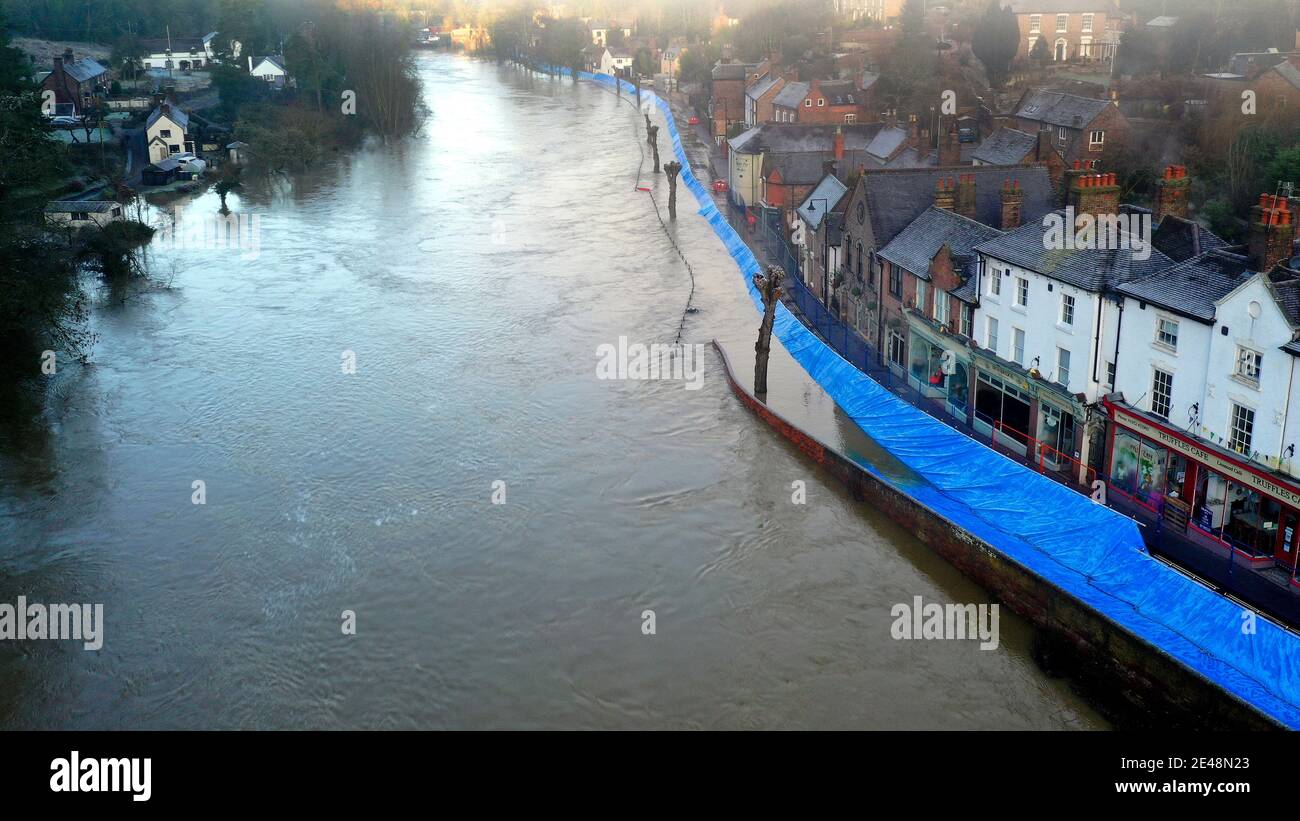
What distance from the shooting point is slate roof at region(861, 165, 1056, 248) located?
34.5 m

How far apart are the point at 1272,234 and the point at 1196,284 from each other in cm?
163

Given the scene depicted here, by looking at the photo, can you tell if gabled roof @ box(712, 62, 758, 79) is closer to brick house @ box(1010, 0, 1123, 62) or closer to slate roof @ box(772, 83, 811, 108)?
slate roof @ box(772, 83, 811, 108)

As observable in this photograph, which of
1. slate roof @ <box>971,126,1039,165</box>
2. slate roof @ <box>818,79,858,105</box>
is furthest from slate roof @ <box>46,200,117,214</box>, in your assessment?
slate roof @ <box>818,79,858,105</box>

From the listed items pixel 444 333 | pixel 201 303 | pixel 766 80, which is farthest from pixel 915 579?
pixel 766 80

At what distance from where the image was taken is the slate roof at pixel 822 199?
4216cm

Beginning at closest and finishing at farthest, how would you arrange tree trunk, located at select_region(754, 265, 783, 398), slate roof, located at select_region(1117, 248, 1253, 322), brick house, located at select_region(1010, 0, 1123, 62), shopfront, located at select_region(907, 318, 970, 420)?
slate roof, located at select_region(1117, 248, 1253, 322) < shopfront, located at select_region(907, 318, 970, 420) < tree trunk, located at select_region(754, 265, 783, 398) < brick house, located at select_region(1010, 0, 1123, 62)

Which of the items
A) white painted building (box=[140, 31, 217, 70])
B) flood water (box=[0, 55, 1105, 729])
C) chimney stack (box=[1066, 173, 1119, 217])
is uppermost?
white painted building (box=[140, 31, 217, 70])

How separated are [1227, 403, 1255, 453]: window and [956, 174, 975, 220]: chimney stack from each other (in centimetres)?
1278

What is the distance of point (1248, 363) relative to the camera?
21609 millimetres

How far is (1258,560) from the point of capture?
70.5 feet

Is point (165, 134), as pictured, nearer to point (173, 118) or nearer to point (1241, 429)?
point (173, 118)

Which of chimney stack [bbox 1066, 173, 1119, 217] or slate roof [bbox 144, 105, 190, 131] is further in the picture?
slate roof [bbox 144, 105, 190, 131]
